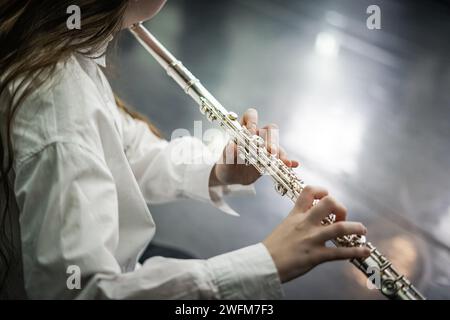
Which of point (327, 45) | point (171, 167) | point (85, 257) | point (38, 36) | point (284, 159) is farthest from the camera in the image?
point (327, 45)

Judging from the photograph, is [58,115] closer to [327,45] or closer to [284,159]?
[284,159]

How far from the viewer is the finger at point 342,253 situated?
0.62m

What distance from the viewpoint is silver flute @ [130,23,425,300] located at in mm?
678

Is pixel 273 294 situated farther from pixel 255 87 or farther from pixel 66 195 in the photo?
A: pixel 255 87

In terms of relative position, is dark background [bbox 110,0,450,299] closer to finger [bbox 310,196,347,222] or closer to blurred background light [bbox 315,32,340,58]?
blurred background light [bbox 315,32,340,58]

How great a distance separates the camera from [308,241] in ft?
2.04

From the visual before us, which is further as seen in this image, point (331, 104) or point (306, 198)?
point (331, 104)

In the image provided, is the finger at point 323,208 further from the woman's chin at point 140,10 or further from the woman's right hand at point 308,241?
the woman's chin at point 140,10

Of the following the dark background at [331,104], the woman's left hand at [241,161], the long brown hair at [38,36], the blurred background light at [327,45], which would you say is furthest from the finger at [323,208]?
the blurred background light at [327,45]

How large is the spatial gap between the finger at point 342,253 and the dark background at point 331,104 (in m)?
0.75

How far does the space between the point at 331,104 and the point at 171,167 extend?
4.58 feet

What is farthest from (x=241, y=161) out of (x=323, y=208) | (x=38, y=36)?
(x=38, y=36)

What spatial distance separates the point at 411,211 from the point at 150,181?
1.09 m
